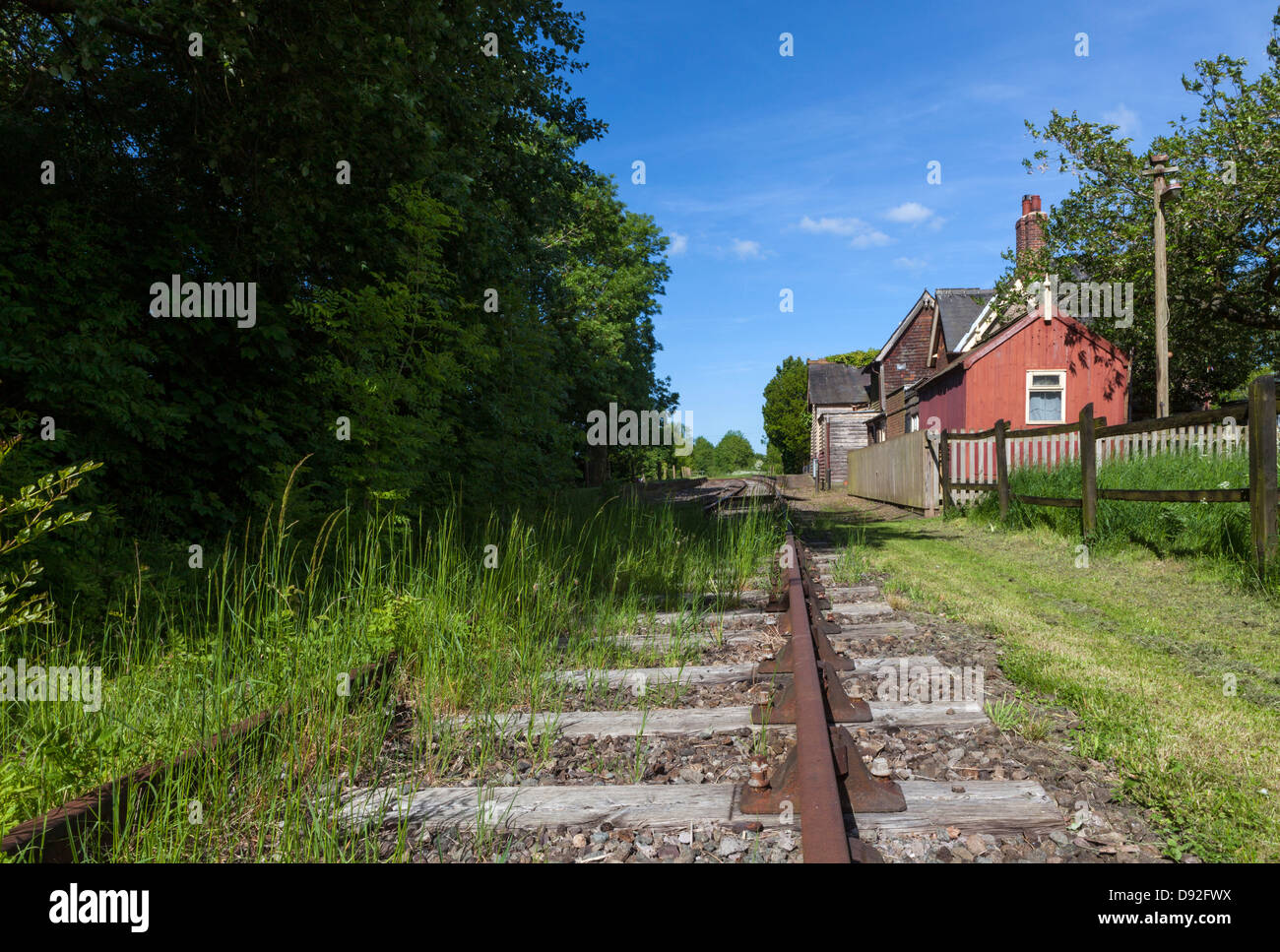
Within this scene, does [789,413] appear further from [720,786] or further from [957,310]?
[720,786]

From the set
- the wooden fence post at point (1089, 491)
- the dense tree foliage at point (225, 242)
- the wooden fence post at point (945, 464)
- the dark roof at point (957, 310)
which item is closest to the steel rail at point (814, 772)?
the dense tree foliage at point (225, 242)

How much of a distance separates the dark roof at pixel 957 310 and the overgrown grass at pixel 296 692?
2783cm

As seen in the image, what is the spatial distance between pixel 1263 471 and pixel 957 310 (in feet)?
91.6

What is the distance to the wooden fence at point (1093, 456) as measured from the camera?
18.2ft

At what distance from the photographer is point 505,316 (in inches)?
431

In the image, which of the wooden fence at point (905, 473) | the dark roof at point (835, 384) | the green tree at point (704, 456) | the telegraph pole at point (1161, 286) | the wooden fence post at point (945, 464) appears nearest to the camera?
the wooden fence post at point (945, 464)

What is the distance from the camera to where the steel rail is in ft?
5.69

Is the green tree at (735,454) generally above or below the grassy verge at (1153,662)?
above

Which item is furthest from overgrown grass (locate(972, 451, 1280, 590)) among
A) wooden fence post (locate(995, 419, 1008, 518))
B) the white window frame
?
the white window frame

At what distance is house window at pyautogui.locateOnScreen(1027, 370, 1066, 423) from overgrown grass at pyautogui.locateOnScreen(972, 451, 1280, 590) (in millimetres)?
13612

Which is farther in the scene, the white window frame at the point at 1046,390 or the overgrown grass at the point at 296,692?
the white window frame at the point at 1046,390

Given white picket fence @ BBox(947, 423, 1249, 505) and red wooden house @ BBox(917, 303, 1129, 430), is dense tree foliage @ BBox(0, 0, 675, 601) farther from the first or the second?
red wooden house @ BBox(917, 303, 1129, 430)

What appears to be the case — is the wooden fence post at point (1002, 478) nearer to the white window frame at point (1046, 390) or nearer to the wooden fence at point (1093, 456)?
the wooden fence at point (1093, 456)

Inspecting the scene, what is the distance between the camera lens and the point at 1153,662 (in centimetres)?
379
